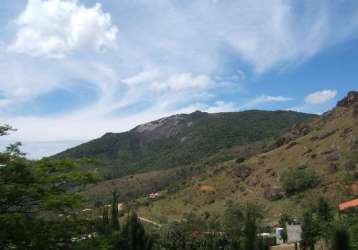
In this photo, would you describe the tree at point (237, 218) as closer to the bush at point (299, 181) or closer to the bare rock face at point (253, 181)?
the bush at point (299, 181)

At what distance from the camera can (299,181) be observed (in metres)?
65.4

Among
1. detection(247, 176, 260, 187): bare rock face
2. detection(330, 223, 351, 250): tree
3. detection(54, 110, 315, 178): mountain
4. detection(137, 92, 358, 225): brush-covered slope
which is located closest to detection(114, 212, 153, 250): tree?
detection(330, 223, 351, 250): tree

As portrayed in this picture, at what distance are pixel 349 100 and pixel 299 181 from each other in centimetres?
3114

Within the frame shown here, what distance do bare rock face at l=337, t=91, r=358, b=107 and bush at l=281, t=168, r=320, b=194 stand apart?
25.5 m

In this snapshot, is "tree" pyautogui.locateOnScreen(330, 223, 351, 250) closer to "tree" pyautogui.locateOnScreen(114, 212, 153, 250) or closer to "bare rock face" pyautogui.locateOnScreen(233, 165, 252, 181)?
"tree" pyautogui.locateOnScreen(114, 212, 153, 250)

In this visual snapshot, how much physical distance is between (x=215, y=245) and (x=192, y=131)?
392 feet

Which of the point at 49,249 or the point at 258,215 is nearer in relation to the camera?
the point at 49,249

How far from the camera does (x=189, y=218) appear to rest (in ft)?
207

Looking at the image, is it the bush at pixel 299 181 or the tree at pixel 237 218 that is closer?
the tree at pixel 237 218

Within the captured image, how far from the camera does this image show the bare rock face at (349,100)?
291 feet

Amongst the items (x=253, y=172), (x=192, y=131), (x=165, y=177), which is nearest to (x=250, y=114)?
(x=192, y=131)

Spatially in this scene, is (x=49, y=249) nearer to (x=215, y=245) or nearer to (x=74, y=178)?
(x=74, y=178)

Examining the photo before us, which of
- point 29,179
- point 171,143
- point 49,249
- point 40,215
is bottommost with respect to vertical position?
point 49,249

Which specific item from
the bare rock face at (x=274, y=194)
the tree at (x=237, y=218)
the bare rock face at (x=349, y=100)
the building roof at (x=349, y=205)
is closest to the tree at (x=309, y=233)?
the tree at (x=237, y=218)
